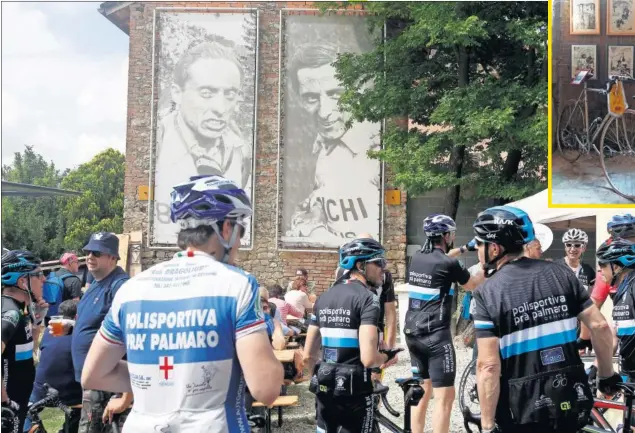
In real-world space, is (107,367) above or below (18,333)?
above

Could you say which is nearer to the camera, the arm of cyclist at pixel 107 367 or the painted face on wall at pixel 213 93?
the arm of cyclist at pixel 107 367

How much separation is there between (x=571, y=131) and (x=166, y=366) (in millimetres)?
11248

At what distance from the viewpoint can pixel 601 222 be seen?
451 inches

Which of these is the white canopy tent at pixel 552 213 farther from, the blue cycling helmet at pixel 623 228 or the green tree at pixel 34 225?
the green tree at pixel 34 225

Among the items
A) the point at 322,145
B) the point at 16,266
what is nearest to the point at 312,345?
the point at 16,266

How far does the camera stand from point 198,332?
2482mm

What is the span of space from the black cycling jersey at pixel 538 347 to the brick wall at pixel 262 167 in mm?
13940

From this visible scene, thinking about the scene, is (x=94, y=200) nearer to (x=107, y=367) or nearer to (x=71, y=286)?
(x=71, y=286)

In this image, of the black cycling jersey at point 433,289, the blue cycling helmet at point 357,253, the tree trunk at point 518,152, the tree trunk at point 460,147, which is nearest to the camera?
the blue cycling helmet at point 357,253

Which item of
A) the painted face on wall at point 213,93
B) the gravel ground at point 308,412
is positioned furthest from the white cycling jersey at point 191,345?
the painted face on wall at point 213,93

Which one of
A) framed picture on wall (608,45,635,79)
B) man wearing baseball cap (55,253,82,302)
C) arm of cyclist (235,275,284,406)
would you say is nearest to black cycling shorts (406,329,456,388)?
arm of cyclist (235,275,284,406)

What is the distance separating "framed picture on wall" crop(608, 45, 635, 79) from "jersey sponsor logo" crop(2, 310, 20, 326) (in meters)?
10.4

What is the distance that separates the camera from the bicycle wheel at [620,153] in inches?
492

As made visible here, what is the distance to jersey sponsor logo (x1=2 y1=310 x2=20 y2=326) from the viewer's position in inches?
185
